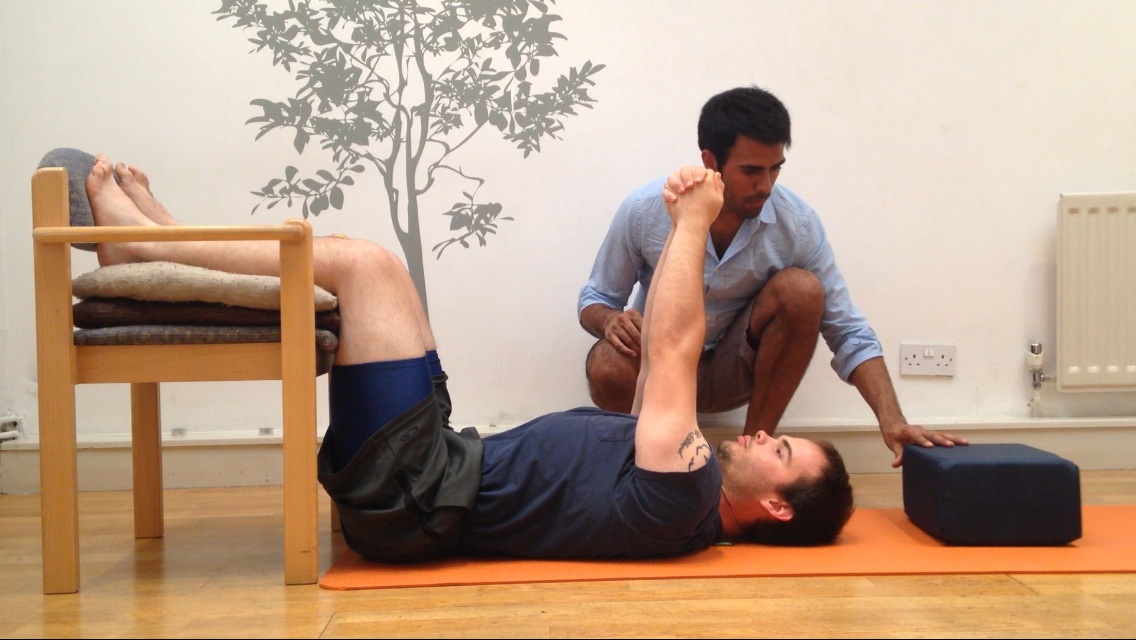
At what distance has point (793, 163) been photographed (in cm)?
288

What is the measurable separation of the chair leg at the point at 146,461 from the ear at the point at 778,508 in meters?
1.30

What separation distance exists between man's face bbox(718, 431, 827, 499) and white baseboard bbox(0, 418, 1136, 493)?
96 cm

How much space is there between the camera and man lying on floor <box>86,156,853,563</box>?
170 cm

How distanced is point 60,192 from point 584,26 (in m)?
1.61

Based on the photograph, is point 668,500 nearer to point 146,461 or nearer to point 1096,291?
point 146,461

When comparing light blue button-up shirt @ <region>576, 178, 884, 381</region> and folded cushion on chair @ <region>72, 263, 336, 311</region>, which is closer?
folded cushion on chair @ <region>72, 263, 336, 311</region>

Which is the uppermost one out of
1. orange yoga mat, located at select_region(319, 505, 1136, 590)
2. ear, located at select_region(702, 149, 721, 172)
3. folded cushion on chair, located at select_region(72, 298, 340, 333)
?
ear, located at select_region(702, 149, 721, 172)

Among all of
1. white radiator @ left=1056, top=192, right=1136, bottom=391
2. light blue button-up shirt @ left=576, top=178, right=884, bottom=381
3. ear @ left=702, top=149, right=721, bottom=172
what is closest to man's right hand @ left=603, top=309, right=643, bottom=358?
light blue button-up shirt @ left=576, top=178, right=884, bottom=381

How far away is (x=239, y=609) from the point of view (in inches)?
61.2

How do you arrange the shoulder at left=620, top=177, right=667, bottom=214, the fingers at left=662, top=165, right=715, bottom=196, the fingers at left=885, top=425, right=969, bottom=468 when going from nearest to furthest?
the fingers at left=662, top=165, right=715, bottom=196 < the fingers at left=885, top=425, right=969, bottom=468 < the shoulder at left=620, top=177, right=667, bottom=214

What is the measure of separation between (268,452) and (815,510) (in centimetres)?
163

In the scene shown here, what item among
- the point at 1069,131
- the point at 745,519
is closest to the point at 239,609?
the point at 745,519

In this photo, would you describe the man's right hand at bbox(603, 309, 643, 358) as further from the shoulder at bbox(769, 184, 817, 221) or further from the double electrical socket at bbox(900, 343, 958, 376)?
the double electrical socket at bbox(900, 343, 958, 376)

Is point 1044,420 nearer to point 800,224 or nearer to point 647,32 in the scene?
point 800,224
